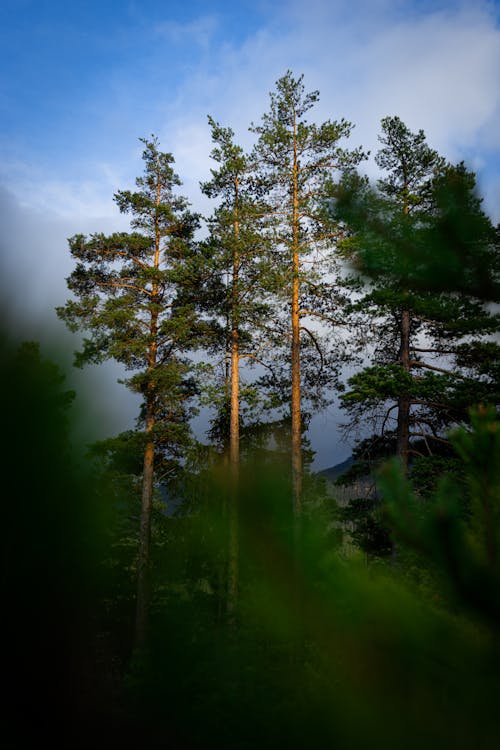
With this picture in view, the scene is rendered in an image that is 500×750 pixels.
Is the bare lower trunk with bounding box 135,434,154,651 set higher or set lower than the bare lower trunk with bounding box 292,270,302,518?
lower

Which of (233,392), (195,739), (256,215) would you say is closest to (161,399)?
(233,392)

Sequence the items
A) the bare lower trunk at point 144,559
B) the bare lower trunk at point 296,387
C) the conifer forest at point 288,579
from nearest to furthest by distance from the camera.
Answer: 1. the conifer forest at point 288,579
2. the bare lower trunk at point 296,387
3. the bare lower trunk at point 144,559

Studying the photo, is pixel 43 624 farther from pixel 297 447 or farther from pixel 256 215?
pixel 256 215

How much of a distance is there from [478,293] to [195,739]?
220 inches

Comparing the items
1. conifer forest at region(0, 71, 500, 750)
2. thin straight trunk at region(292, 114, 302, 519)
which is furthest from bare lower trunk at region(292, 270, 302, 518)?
conifer forest at region(0, 71, 500, 750)

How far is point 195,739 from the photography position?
4.95m

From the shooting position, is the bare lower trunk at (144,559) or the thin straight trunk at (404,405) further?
the thin straight trunk at (404,405)

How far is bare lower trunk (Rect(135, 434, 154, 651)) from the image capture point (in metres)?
12.2

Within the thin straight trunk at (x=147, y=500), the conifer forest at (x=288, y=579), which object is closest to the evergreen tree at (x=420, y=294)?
the conifer forest at (x=288, y=579)

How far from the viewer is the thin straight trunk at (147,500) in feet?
40.3

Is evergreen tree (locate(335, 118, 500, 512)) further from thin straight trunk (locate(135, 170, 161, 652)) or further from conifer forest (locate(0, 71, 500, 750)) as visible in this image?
thin straight trunk (locate(135, 170, 161, 652))

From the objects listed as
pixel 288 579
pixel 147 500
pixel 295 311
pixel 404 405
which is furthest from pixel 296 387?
pixel 288 579

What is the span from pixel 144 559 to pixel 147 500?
1673mm

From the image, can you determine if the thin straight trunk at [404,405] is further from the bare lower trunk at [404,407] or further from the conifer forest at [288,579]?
the conifer forest at [288,579]
